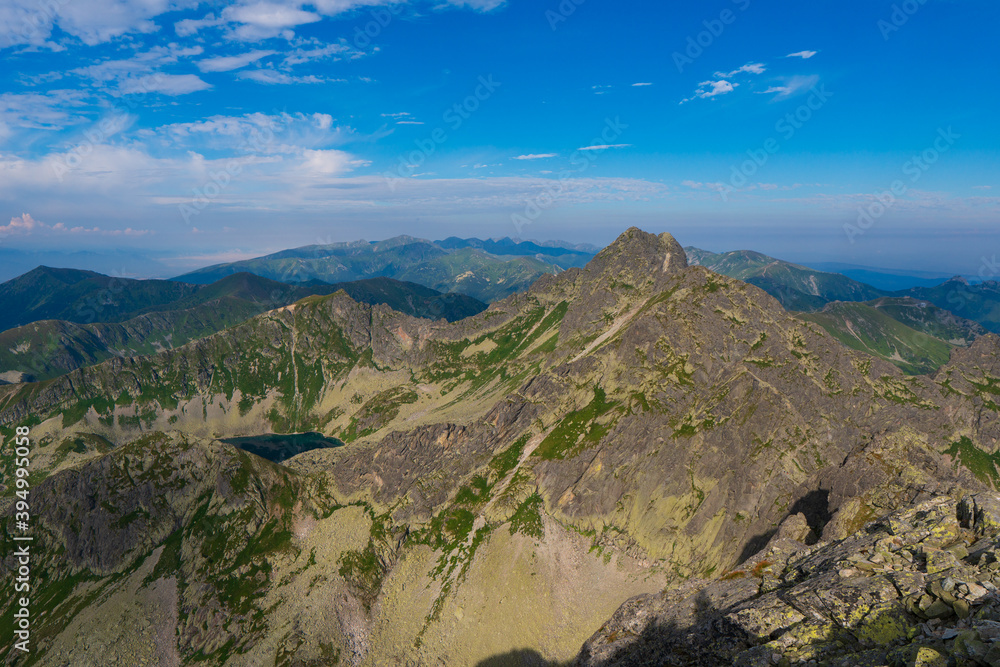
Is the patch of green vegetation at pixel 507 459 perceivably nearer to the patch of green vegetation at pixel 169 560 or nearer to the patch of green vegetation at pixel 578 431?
the patch of green vegetation at pixel 578 431

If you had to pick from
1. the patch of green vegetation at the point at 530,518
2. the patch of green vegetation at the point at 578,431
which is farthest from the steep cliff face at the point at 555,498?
the patch of green vegetation at the point at 578,431

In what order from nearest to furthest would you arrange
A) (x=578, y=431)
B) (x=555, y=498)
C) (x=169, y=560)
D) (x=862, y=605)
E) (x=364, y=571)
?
(x=862, y=605), (x=364, y=571), (x=169, y=560), (x=555, y=498), (x=578, y=431)

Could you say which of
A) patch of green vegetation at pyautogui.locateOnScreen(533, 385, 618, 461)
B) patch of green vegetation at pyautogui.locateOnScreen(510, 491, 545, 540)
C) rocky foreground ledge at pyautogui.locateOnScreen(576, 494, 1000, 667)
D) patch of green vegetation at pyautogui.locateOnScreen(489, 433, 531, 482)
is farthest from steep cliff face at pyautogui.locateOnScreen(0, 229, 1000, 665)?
rocky foreground ledge at pyautogui.locateOnScreen(576, 494, 1000, 667)

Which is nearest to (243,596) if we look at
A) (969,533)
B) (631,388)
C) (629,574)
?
(629,574)

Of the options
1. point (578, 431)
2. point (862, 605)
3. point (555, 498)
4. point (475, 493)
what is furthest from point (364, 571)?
point (862, 605)

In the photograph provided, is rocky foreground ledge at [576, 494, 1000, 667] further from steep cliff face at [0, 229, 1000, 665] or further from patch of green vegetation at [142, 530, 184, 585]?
patch of green vegetation at [142, 530, 184, 585]

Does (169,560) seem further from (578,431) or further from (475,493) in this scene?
(578,431)
